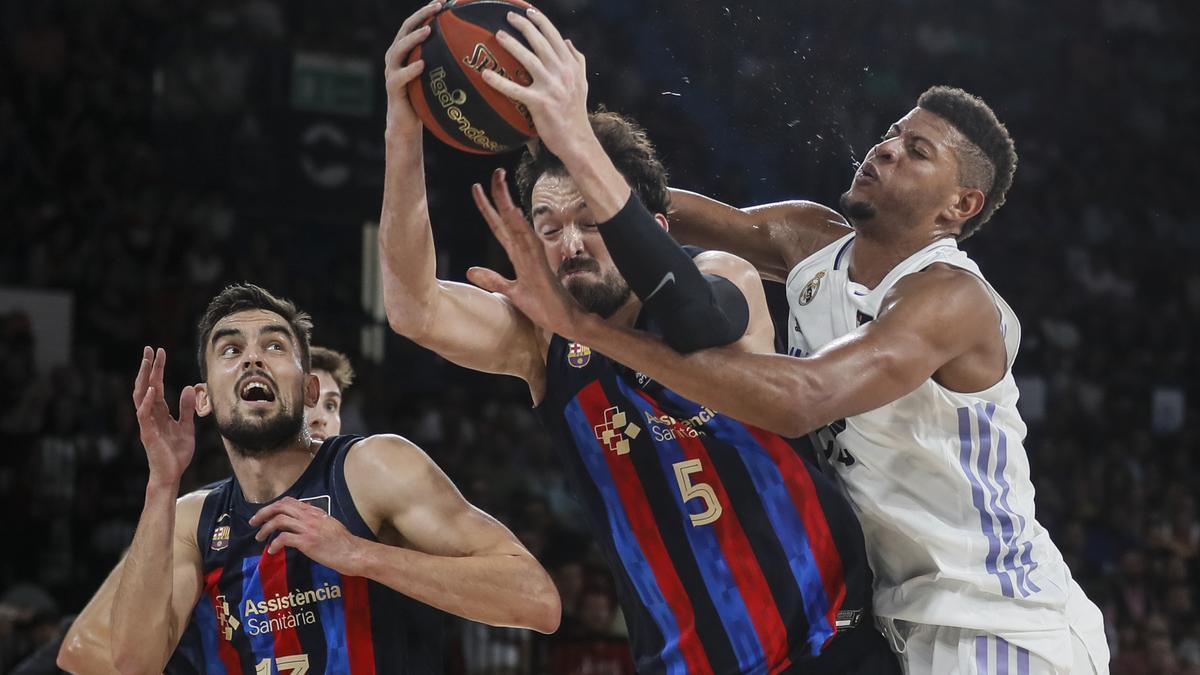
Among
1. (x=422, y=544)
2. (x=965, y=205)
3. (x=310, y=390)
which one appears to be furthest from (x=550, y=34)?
(x=310, y=390)

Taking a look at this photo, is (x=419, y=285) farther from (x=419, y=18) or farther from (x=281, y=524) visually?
(x=281, y=524)

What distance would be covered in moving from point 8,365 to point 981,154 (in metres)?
6.05

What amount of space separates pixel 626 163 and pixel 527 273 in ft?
3.07

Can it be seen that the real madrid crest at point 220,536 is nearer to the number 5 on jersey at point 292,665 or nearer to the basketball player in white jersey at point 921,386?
the number 5 on jersey at point 292,665

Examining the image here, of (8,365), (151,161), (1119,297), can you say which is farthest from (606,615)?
(1119,297)

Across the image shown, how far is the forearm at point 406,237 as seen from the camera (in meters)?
2.99

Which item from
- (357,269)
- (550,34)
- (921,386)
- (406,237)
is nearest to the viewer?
(550,34)

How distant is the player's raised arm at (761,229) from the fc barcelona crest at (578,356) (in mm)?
678

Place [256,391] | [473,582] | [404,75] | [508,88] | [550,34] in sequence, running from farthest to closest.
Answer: [256,391] → [473,582] → [404,75] → [550,34] → [508,88]

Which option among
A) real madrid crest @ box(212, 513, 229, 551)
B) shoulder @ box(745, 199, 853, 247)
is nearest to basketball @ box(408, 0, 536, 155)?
shoulder @ box(745, 199, 853, 247)

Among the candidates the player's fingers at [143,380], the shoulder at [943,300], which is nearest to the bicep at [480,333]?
the player's fingers at [143,380]

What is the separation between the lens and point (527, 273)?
2662mm

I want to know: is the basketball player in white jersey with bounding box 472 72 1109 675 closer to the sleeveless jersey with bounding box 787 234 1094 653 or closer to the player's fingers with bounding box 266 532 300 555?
the sleeveless jersey with bounding box 787 234 1094 653

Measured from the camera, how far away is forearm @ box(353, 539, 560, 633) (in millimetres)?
3381
